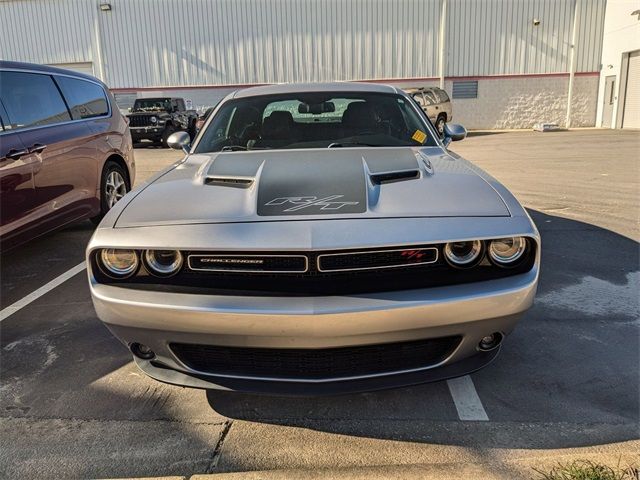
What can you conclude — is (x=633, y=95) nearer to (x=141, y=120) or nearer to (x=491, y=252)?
(x=141, y=120)

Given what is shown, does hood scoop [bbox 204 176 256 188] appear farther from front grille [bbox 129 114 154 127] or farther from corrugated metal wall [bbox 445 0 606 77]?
corrugated metal wall [bbox 445 0 606 77]

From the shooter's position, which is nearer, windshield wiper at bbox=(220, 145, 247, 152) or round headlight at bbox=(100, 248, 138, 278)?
round headlight at bbox=(100, 248, 138, 278)

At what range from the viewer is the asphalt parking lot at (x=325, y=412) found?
7.20ft

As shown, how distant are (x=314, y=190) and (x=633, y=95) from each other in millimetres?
22656

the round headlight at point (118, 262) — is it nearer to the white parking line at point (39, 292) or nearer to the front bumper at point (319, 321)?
the front bumper at point (319, 321)

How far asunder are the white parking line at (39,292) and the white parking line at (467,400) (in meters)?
3.17

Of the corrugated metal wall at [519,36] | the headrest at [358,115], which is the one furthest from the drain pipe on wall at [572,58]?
the headrest at [358,115]

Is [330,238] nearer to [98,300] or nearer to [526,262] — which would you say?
[526,262]

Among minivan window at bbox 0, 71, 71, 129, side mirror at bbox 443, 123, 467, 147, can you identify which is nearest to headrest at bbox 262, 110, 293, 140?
side mirror at bbox 443, 123, 467, 147

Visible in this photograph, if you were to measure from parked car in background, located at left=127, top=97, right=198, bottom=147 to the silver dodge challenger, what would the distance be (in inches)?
610

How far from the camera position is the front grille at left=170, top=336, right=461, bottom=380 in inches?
86.0

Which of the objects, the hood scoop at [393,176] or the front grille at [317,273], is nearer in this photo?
the front grille at [317,273]

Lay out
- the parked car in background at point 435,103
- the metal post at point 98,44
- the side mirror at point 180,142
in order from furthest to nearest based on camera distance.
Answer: the metal post at point 98,44 → the parked car in background at point 435,103 → the side mirror at point 180,142

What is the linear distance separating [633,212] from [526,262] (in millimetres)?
5224
